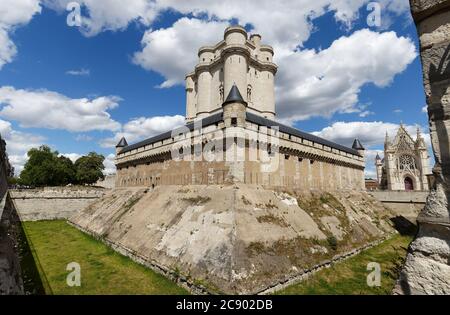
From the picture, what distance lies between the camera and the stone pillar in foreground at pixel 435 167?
385 centimetres

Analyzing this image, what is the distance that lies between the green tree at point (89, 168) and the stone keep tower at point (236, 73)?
25.1 meters

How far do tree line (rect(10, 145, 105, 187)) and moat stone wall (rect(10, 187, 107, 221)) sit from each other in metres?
14.8

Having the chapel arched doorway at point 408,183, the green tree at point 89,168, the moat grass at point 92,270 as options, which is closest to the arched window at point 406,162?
the chapel arched doorway at point 408,183

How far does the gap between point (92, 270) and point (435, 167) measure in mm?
15738

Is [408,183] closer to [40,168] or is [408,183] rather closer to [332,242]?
[332,242]

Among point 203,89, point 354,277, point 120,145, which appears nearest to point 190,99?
point 203,89

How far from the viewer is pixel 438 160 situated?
4.06 metres

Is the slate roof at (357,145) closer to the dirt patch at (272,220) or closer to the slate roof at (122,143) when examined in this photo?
the dirt patch at (272,220)

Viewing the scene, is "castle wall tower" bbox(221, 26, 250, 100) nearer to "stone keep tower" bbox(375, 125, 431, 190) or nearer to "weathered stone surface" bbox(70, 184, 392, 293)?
"weathered stone surface" bbox(70, 184, 392, 293)

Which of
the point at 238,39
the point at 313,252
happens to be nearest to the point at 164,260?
the point at 313,252

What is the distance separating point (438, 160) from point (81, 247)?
21.4 m

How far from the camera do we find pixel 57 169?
45.1m

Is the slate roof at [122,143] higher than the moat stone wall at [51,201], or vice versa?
the slate roof at [122,143]

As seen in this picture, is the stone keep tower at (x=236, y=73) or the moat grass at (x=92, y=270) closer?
Result: the moat grass at (x=92, y=270)
